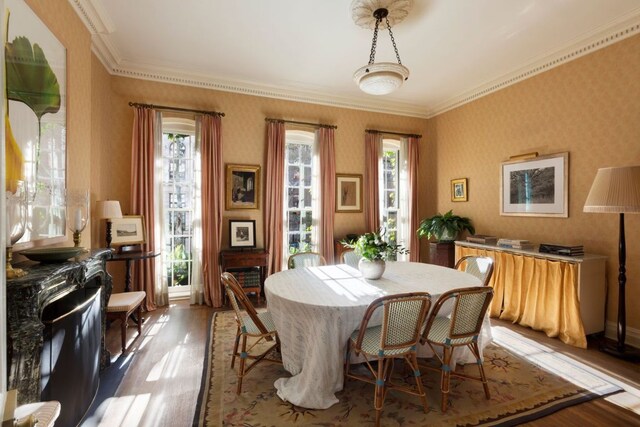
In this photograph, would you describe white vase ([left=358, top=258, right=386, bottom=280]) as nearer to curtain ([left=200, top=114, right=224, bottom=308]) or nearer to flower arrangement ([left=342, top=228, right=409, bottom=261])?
flower arrangement ([left=342, top=228, right=409, bottom=261])

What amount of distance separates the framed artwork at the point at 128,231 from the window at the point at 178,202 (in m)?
0.59

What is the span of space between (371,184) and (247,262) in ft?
8.27

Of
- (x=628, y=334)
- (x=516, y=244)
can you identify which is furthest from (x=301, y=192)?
(x=628, y=334)

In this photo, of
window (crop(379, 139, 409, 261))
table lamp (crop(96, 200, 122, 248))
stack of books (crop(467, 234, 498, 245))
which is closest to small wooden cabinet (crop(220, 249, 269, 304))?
table lamp (crop(96, 200, 122, 248))

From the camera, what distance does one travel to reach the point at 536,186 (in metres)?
4.23

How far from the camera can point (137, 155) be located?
435 cm

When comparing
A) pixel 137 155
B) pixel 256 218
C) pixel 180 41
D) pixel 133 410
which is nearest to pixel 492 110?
pixel 256 218

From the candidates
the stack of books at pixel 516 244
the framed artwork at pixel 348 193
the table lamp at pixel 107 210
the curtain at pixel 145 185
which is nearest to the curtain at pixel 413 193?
the framed artwork at pixel 348 193

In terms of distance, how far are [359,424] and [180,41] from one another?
14.0ft

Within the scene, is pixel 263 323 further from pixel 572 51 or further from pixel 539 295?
pixel 572 51

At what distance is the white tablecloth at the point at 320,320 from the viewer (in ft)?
7.21

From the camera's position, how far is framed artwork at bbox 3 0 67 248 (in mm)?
1839

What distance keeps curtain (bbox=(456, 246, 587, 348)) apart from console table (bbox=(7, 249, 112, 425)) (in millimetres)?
4326

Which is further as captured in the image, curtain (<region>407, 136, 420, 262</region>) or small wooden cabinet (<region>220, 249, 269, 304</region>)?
curtain (<region>407, 136, 420, 262</region>)
